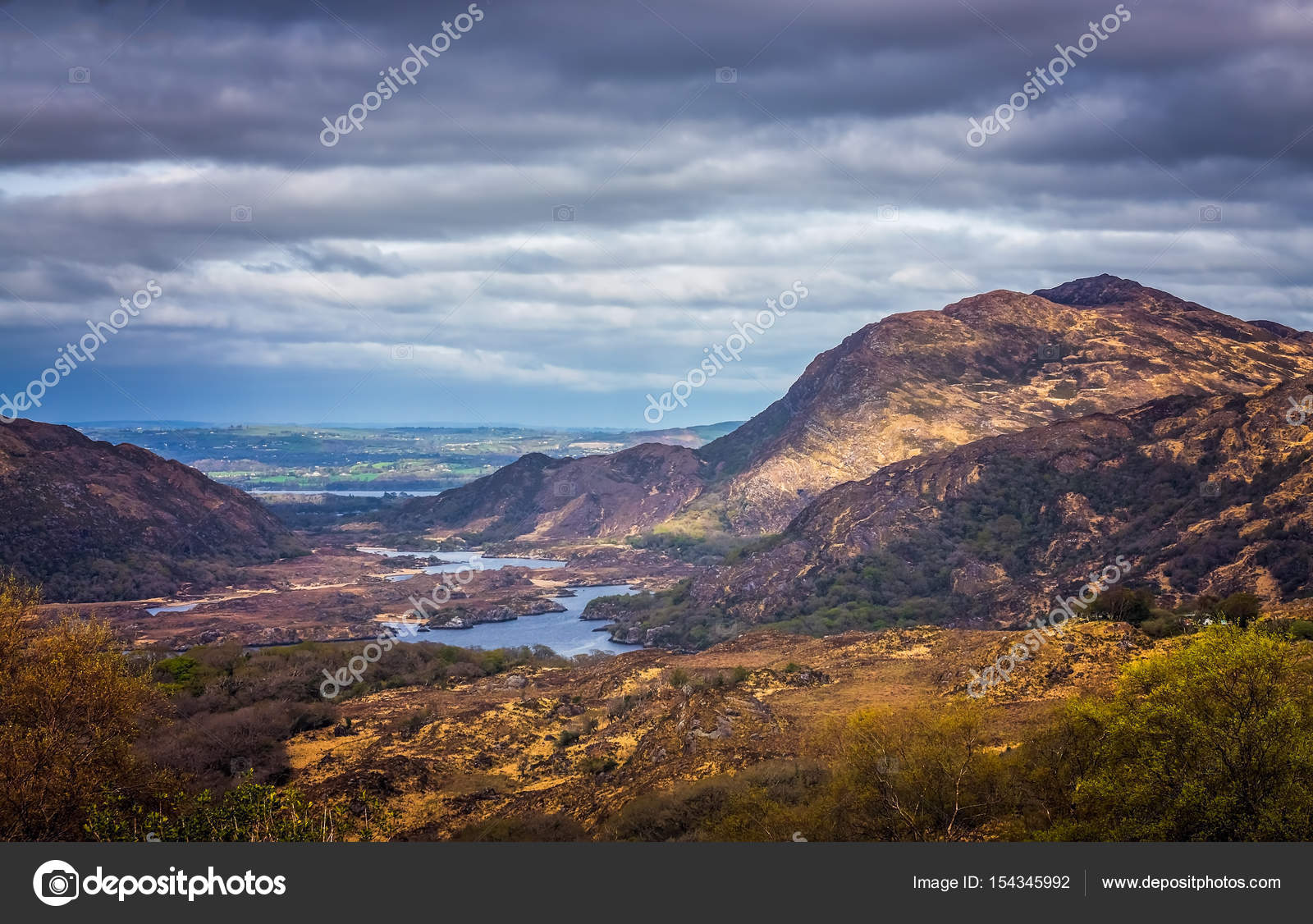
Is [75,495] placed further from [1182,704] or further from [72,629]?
[1182,704]

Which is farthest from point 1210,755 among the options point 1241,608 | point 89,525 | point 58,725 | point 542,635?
point 89,525

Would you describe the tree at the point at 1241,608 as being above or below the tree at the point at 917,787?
above

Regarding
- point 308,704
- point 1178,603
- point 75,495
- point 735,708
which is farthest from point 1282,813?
point 75,495

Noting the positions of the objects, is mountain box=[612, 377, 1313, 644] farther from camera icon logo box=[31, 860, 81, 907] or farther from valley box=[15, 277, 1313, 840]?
camera icon logo box=[31, 860, 81, 907]

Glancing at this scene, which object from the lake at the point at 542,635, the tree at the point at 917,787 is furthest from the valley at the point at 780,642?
the lake at the point at 542,635

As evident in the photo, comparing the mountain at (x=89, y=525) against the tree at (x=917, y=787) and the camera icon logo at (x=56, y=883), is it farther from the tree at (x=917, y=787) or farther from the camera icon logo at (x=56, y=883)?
the tree at (x=917, y=787)
